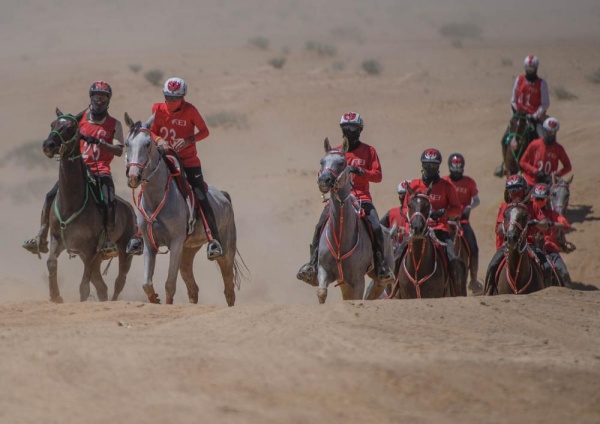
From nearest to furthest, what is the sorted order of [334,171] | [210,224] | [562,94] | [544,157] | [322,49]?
1. [334,171]
2. [210,224]
3. [544,157]
4. [562,94]
5. [322,49]

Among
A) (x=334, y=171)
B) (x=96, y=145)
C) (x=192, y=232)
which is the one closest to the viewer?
(x=334, y=171)

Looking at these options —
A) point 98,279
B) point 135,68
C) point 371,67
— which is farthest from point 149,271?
point 371,67

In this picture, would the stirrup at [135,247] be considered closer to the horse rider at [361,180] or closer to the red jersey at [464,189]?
the horse rider at [361,180]

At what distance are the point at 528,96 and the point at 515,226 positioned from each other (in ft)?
34.4

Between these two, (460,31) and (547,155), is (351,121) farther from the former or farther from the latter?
(460,31)

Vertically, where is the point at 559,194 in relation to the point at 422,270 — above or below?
above

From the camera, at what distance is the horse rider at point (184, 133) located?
15133 mm

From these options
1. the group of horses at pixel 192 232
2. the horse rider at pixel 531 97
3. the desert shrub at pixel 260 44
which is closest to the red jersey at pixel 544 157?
the horse rider at pixel 531 97

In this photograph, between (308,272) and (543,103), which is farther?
(543,103)

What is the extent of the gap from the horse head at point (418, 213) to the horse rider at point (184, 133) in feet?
8.41

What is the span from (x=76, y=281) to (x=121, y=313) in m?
10.4

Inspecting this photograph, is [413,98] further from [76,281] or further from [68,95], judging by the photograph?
[76,281]

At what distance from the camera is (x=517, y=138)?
25094mm

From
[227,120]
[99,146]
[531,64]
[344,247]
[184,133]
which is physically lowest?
[344,247]
